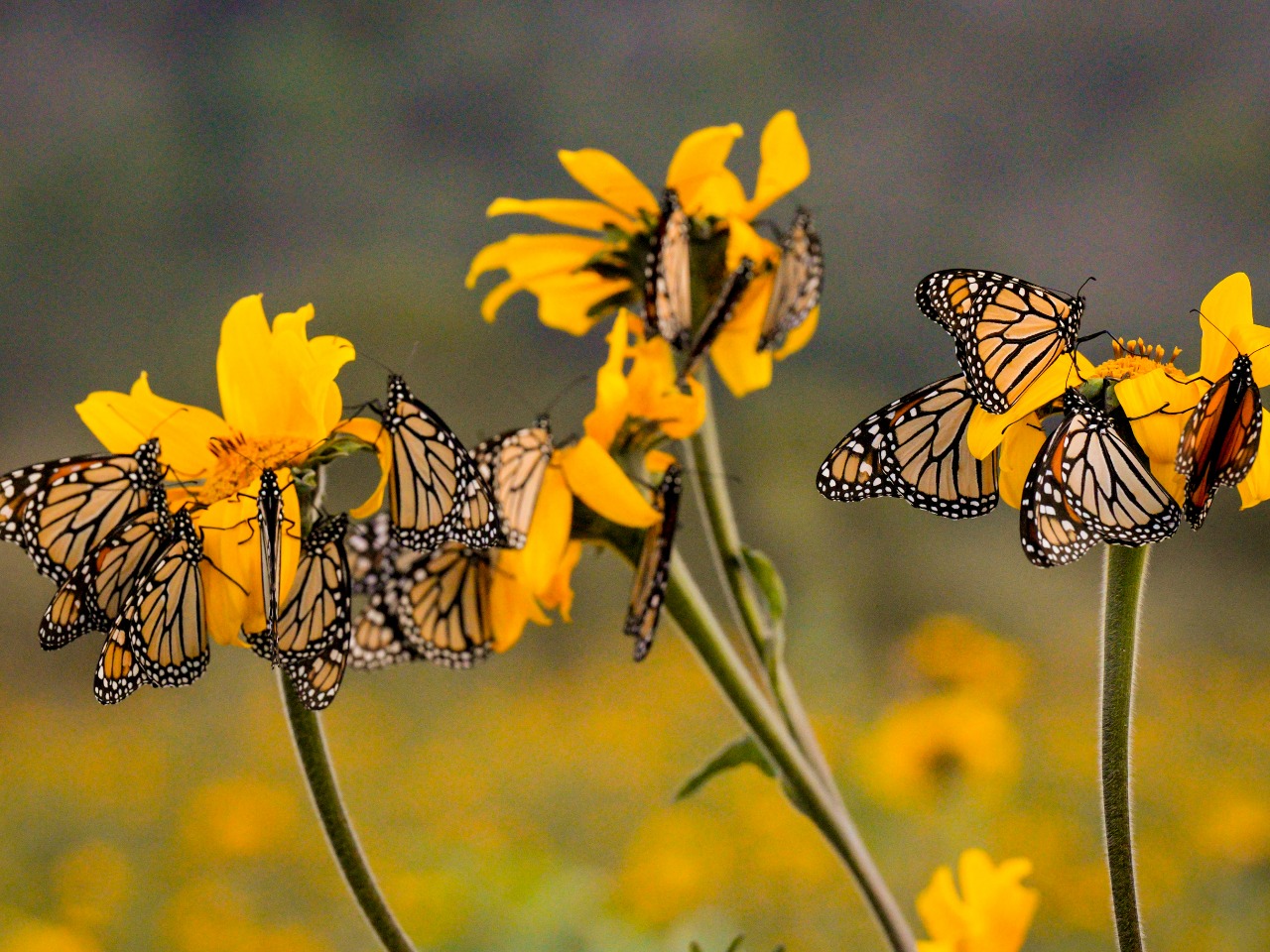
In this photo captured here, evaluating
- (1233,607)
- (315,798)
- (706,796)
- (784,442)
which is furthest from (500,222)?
(315,798)

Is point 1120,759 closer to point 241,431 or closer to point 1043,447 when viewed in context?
point 1043,447

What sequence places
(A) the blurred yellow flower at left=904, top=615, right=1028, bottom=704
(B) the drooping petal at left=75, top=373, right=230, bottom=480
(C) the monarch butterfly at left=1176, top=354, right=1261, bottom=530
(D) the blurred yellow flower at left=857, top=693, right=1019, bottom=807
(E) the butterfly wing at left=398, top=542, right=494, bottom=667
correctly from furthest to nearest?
(A) the blurred yellow flower at left=904, top=615, right=1028, bottom=704 < (D) the blurred yellow flower at left=857, top=693, right=1019, bottom=807 < (E) the butterfly wing at left=398, top=542, right=494, bottom=667 < (B) the drooping petal at left=75, top=373, right=230, bottom=480 < (C) the monarch butterfly at left=1176, top=354, right=1261, bottom=530

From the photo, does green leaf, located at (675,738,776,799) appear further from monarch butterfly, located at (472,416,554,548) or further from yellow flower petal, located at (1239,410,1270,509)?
yellow flower petal, located at (1239,410,1270,509)

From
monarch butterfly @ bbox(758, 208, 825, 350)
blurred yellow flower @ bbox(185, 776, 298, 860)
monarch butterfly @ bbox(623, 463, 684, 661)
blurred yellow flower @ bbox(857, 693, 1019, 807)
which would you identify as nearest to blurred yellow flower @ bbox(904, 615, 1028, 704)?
blurred yellow flower @ bbox(857, 693, 1019, 807)

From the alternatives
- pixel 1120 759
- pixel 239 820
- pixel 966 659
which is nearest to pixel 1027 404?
pixel 1120 759

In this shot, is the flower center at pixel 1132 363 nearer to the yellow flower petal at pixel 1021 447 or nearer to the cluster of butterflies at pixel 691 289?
the yellow flower petal at pixel 1021 447
